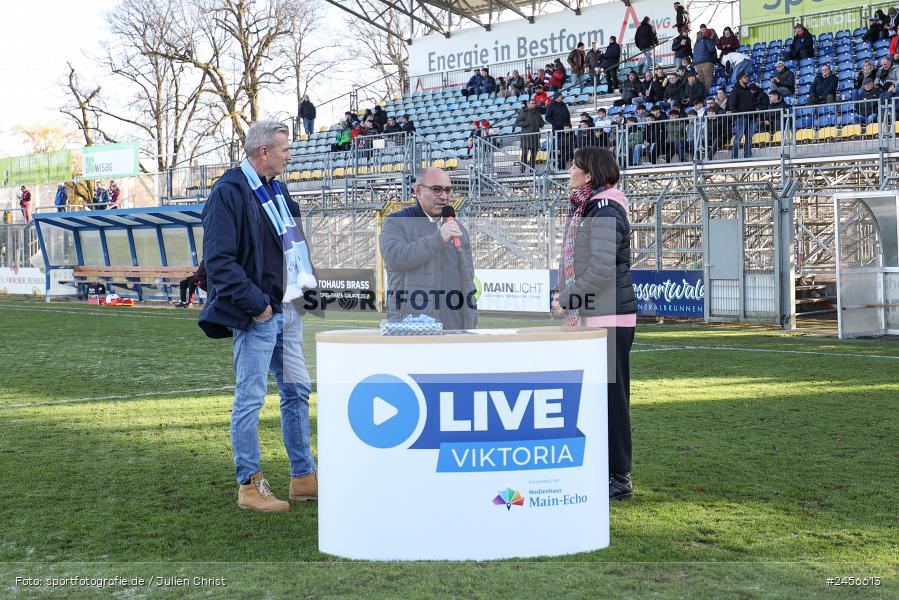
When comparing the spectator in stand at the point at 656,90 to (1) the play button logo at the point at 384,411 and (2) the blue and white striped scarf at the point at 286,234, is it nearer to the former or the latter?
(2) the blue and white striped scarf at the point at 286,234

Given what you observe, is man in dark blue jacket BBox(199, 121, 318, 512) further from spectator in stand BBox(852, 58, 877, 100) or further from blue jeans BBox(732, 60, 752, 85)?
blue jeans BBox(732, 60, 752, 85)

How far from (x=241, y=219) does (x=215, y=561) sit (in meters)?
1.91

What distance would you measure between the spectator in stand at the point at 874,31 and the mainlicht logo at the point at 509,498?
74.8 feet

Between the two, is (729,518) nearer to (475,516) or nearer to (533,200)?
(475,516)

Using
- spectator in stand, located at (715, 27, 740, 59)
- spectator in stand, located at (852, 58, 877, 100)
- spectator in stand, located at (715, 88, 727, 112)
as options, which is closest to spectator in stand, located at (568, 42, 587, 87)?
spectator in stand, located at (715, 27, 740, 59)

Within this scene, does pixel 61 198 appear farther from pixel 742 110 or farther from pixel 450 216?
pixel 450 216

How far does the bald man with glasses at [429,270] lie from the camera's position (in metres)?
5.70

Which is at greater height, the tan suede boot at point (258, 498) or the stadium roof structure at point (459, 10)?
the stadium roof structure at point (459, 10)

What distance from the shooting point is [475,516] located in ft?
16.5

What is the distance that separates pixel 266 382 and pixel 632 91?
72.8 ft

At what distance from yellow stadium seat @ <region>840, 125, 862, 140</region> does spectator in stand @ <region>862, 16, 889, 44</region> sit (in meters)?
4.26

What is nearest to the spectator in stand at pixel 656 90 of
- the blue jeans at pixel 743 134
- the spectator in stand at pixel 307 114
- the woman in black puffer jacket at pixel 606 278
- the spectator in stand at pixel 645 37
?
the spectator in stand at pixel 645 37

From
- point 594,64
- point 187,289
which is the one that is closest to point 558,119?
point 594,64

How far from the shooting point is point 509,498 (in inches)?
199
